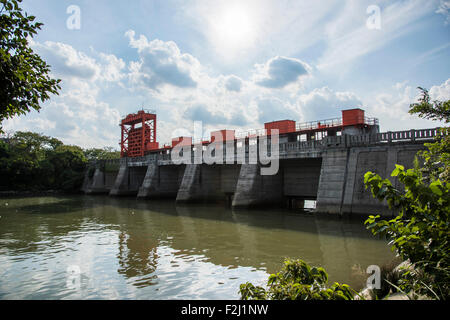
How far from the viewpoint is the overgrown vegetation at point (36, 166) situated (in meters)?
49.5

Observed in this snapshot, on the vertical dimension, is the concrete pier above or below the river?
above

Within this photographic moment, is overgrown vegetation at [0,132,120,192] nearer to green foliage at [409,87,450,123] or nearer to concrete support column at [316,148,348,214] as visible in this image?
concrete support column at [316,148,348,214]

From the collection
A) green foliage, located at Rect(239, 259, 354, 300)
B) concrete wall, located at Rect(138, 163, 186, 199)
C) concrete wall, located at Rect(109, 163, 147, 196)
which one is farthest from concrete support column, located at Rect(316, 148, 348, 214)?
concrete wall, located at Rect(109, 163, 147, 196)

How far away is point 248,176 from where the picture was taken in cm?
2620

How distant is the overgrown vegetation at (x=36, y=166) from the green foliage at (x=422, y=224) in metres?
58.3

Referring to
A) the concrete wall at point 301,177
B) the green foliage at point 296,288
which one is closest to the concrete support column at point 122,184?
the concrete wall at point 301,177

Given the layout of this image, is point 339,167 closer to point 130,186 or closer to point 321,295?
point 321,295

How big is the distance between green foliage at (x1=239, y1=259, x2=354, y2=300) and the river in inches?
175

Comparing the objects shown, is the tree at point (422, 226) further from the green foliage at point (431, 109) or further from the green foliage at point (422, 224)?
the green foliage at point (431, 109)

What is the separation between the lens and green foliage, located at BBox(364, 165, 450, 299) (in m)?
3.01

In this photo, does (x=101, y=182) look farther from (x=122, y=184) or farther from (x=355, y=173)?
(x=355, y=173)

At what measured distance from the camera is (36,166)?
50938mm

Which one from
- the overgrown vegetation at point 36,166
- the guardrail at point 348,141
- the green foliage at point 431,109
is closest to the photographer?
the green foliage at point 431,109
